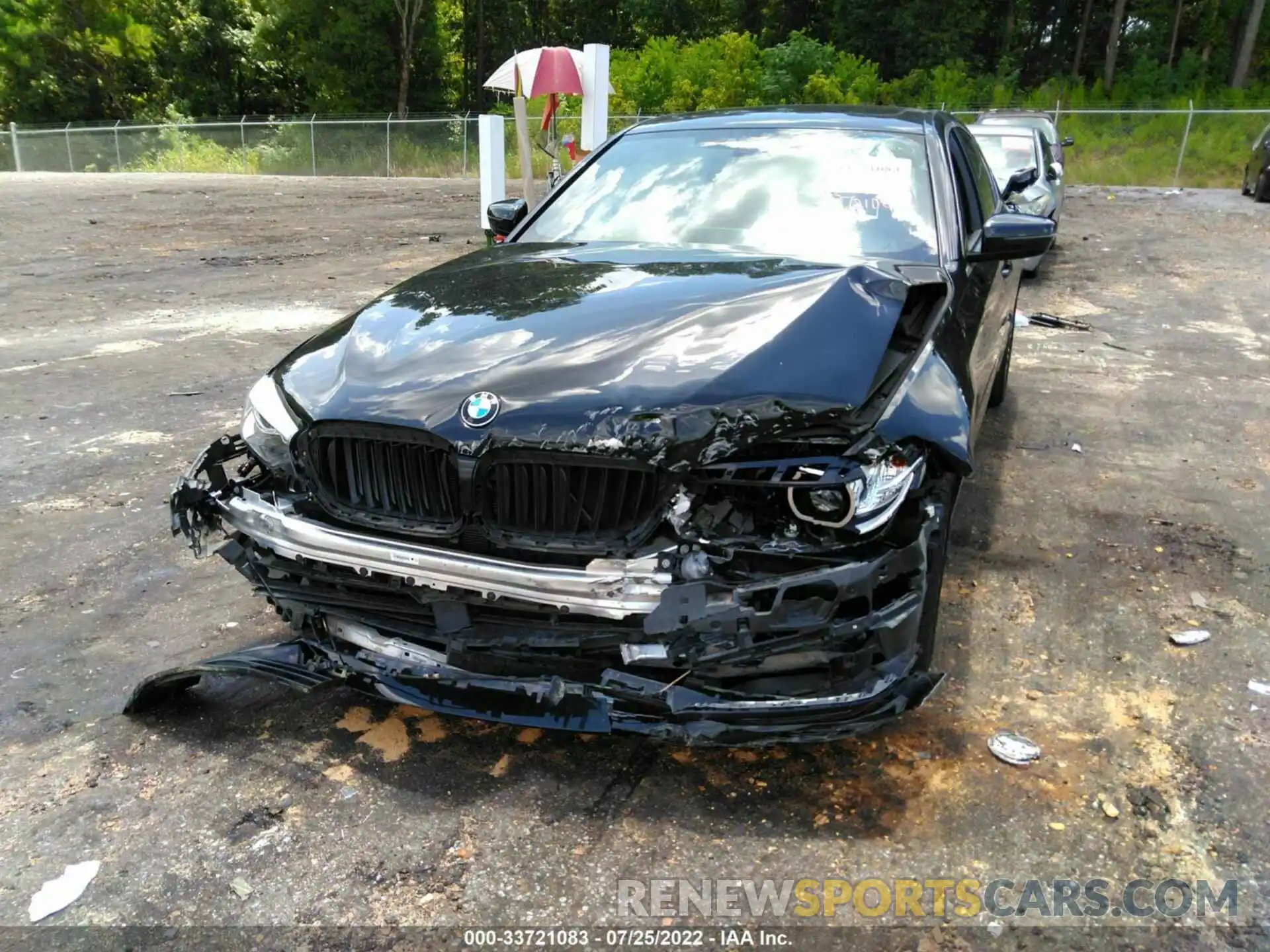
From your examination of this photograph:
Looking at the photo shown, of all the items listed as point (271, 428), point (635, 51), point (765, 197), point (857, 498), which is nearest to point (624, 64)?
point (635, 51)

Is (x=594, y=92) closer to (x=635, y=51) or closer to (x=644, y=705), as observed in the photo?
(x=644, y=705)

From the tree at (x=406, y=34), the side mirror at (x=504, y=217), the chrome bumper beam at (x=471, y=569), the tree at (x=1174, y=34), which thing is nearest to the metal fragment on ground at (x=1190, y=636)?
the chrome bumper beam at (x=471, y=569)

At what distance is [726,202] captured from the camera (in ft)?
13.0

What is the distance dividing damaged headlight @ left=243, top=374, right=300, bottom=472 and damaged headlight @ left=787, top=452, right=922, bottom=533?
4.94ft

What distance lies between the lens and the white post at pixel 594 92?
1163 cm

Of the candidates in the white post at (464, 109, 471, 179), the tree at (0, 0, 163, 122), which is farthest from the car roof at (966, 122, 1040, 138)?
the tree at (0, 0, 163, 122)

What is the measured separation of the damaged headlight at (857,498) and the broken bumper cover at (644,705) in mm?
394

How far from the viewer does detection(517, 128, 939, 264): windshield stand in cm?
366

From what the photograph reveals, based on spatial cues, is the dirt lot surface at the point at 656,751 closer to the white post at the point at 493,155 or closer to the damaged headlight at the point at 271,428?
the damaged headlight at the point at 271,428

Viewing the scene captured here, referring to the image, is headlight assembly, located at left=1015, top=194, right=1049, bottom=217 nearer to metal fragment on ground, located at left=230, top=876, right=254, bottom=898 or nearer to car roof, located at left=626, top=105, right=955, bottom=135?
car roof, located at left=626, top=105, right=955, bottom=135

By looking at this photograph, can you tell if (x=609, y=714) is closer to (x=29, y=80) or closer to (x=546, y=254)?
(x=546, y=254)

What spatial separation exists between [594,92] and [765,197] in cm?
866

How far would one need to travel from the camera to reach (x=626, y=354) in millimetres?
2709

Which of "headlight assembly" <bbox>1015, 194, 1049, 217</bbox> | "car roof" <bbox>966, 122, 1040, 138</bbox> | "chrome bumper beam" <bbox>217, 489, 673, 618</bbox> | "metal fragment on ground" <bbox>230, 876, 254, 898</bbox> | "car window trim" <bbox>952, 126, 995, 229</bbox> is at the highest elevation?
"car roof" <bbox>966, 122, 1040, 138</bbox>
